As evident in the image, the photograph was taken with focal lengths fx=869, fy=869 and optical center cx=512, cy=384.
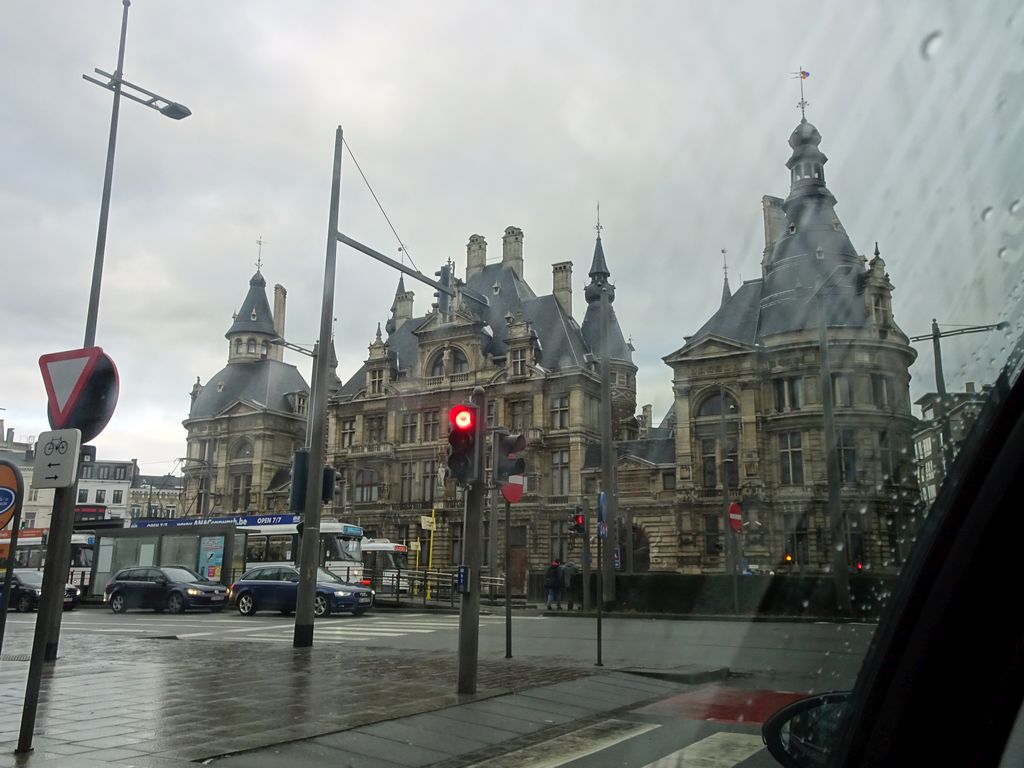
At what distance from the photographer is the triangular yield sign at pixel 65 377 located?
6730mm

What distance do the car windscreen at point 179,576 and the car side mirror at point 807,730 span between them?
26.8 metres

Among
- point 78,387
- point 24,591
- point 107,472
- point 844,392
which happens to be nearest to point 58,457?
point 78,387

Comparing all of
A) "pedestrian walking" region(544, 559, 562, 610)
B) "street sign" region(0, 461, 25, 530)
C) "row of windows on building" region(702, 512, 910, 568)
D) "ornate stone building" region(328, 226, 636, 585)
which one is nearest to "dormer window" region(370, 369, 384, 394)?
"ornate stone building" region(328, 226, 636, 585)

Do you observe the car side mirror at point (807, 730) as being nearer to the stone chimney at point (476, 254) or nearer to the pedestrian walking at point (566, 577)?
the pedestrian walking at point (566, 577)

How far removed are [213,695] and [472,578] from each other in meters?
2.78

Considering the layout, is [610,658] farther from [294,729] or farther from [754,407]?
[754,407]

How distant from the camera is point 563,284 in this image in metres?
54.4

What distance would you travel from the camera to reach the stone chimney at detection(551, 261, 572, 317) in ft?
178

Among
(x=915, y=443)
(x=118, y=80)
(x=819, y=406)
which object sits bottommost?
(x=915, y=443)

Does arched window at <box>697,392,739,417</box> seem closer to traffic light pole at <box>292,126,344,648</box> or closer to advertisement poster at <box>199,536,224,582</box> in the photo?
traffic light pole at <box>292,126,344,648</box>

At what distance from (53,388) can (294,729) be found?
10.7 ft

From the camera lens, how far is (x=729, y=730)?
2.88 m

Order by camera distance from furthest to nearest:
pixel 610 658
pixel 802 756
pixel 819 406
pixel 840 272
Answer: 1. pixel 610 658
2. pixel 819 406
3. pixel 840 272
4. pixel 802 756

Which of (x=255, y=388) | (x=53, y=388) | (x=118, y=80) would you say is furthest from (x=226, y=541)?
(x=255, y=388)
